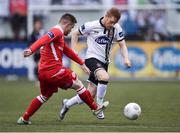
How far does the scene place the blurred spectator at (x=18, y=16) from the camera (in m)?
32.1

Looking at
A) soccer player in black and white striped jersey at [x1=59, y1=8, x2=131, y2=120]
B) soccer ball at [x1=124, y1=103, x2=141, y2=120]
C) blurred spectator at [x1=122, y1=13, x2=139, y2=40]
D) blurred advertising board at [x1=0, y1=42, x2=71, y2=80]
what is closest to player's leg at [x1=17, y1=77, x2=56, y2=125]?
soccer player in black and white striped jersey at [x1=59, y1=8, x2=131, y2=120]

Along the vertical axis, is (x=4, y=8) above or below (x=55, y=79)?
below

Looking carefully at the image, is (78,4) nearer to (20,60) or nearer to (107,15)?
(20,60)

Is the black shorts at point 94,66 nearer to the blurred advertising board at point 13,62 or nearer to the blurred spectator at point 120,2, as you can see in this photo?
the blurred advertising board at point 13,62

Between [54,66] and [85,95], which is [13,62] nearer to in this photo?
[85,95]

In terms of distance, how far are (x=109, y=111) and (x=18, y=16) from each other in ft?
55.2

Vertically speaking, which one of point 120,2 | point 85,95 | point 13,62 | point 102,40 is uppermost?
point 102,40

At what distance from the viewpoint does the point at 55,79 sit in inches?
519

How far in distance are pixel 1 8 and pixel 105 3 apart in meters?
4.55

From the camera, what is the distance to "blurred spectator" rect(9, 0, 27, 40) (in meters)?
32.1

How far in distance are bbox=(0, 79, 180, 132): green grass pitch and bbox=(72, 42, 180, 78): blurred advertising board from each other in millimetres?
3714

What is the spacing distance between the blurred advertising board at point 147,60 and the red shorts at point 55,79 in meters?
15.7

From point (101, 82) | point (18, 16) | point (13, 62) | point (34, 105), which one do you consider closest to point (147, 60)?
point (13, 62)

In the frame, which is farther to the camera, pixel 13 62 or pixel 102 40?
pixel 13 62
